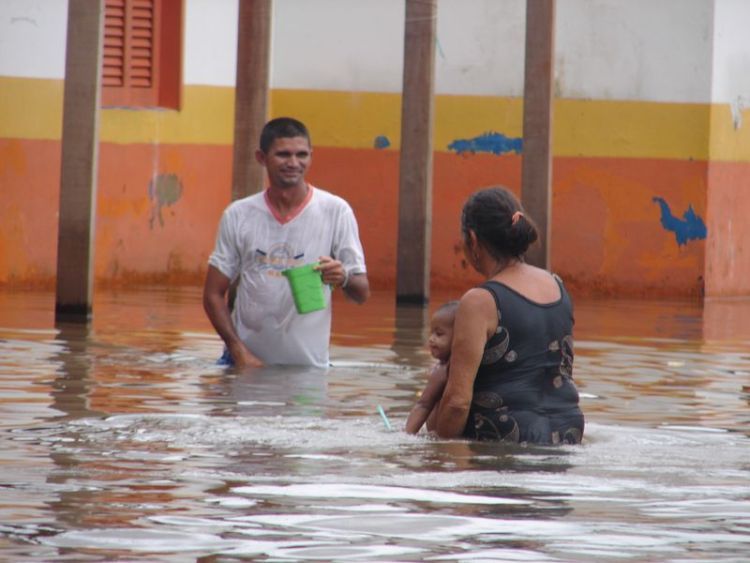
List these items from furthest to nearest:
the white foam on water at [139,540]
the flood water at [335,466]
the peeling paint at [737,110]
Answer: the peeling paint at [737,110] < the flood water at [335,466] < the white foam on water at [139,540]

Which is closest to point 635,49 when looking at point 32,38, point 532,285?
point 32,38

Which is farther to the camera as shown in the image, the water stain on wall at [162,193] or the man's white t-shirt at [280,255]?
the water stain on wall at [162,193]

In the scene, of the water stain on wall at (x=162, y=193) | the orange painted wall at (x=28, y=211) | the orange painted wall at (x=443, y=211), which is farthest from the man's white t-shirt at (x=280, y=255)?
the water stain on wall at (x=162, y=193)

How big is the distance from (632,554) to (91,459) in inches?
97.5

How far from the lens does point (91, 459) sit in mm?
7070

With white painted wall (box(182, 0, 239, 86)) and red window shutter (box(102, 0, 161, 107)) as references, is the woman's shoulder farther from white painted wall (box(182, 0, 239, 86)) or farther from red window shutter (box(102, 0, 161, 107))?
white painted wall (box(182, 0, 239, 86))

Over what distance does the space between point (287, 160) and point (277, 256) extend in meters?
0.53

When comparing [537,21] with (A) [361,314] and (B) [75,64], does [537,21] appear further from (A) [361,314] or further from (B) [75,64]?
(B) [75,64]

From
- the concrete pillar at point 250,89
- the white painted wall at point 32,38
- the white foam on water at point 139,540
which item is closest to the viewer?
the white foam on water at point 139,540

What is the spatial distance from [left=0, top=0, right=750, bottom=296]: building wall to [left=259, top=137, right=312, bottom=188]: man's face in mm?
7742

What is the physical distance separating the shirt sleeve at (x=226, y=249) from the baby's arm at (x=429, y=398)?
264cm

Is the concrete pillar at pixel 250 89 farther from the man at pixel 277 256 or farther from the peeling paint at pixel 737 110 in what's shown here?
the peeling paint at pixel 737 110

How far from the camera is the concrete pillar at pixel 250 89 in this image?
13.1 m

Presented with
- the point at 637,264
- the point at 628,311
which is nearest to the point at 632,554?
the point at 628,311
